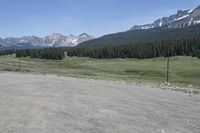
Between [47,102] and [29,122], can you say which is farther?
[47,102]

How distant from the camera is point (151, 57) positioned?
186m

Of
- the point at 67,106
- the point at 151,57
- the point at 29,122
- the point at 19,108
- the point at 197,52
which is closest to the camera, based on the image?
the point at 29,122

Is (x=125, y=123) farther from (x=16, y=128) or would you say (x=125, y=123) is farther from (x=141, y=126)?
(x=16, y=128)

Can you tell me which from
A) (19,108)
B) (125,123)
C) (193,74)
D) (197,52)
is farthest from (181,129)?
(197,52)

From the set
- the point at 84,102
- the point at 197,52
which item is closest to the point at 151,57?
the point at 197,52

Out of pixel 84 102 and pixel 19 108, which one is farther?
pixel 84 102

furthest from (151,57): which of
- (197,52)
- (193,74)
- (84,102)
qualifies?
(84,102)

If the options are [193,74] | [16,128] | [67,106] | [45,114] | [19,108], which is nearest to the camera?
[16,128]

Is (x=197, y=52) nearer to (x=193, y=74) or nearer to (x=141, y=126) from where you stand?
(x=193, y=74)

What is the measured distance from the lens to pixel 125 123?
19938 mm

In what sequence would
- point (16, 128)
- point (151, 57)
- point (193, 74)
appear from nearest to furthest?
point (16, 128)
point (193, 74)
point (151, 57)

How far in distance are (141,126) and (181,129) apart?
6.28 ft

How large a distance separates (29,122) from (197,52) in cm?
15172

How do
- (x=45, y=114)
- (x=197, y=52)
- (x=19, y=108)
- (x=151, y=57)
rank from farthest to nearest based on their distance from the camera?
1. (x=151, y=57)
2. (x=197, y=52)
3. (x=19, y=108)
4. (x=45, y=114)
